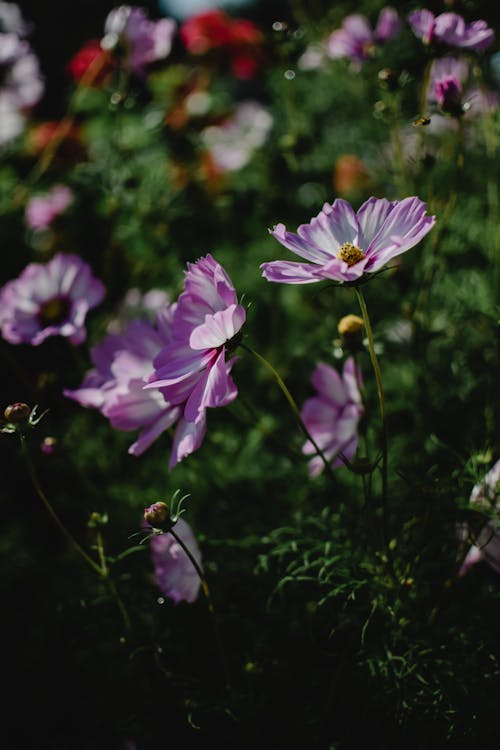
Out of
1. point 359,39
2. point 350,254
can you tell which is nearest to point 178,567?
point 350,254

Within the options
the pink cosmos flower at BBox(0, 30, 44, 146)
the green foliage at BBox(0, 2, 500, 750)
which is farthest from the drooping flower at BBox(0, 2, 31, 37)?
the green foliage at BBox(0, 2, 500, 750)

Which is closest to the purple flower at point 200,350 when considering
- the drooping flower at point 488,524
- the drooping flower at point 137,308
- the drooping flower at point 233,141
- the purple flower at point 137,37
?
the drooping flower at point 488,524

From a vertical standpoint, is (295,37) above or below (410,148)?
above

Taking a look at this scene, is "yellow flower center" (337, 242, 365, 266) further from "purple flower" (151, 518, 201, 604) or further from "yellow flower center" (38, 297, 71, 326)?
"yellow flower center" (38, 297, 71, 326)

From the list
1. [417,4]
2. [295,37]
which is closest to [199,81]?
[295,37]

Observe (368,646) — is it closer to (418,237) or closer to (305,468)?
(305,468)

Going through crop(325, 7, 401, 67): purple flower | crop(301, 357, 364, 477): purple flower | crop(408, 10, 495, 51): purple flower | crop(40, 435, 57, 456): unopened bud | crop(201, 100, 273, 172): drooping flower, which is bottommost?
crop(201, 100, 273, 172): drooping flower
